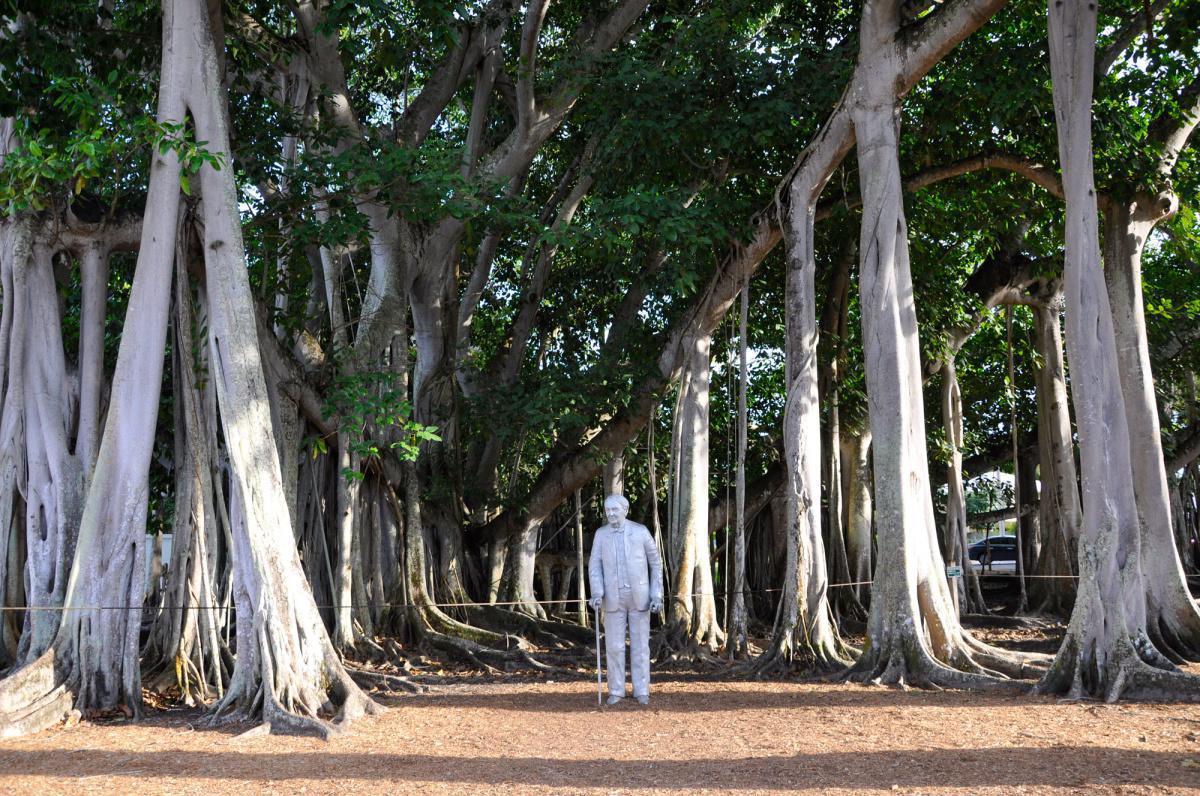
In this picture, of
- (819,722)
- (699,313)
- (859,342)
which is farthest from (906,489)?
(859,342)

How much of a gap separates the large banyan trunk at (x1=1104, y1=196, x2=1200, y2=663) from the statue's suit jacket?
3461 millimetres

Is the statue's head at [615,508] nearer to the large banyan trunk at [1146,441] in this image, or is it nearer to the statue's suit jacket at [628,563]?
the statue's suit jacket at [628,563]

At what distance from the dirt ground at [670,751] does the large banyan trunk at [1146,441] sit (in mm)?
2080

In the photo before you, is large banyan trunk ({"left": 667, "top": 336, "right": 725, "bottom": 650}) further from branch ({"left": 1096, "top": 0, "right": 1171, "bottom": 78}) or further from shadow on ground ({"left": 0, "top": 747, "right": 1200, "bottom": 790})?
shadow on ground ({"left": 0, "top": 747, "right": 1200, "bottom": 790})

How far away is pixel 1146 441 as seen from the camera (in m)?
8.28

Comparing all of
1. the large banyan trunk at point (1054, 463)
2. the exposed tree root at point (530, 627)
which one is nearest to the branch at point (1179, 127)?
the large banyan trunk at point (1054, 463)

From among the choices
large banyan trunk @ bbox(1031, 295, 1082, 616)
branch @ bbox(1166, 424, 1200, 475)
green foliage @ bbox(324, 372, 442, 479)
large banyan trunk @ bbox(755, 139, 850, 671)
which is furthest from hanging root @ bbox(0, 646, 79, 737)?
branch @ bbox(1166, 424, 1200, 475)

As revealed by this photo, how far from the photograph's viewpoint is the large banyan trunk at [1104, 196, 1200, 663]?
Answer: 7566mm

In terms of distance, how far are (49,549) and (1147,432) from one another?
798 cm

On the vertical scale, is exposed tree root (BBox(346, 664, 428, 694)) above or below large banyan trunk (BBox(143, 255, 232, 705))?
below

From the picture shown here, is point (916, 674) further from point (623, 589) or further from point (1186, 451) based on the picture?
point (1186, 451)

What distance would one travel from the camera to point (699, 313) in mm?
10031

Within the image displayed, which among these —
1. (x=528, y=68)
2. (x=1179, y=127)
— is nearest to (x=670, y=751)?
(x=528, y=68)

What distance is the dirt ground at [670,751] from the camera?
4387mm
